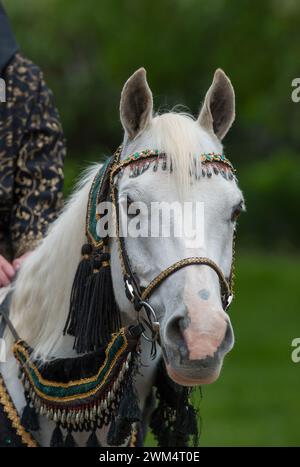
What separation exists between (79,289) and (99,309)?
0.39 feet

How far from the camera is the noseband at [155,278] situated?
303 cm

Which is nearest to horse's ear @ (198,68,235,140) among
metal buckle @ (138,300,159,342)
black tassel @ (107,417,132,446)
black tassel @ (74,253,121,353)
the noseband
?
the noseband

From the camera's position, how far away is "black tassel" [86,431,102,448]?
3.55 m

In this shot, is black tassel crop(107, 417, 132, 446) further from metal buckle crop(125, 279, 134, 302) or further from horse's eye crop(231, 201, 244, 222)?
horse's eye crop(231, 201, 244, 222)

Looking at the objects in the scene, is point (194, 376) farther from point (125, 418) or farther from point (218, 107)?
point (218, 107)

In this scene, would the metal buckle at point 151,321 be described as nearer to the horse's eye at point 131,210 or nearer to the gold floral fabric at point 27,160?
the horse's eye at point 131,210

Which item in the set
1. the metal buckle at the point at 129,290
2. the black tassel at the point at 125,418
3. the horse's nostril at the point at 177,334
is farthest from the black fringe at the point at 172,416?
the horse's nostril at the point at 177,334

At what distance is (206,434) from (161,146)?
5.88 metres

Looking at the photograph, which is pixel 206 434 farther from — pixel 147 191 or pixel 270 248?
pixel 270 248

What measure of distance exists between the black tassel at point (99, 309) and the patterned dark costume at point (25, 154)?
80 cm

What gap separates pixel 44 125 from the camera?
4551 millimetres

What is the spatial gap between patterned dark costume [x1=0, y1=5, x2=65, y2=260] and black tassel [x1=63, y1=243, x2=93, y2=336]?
0.73m

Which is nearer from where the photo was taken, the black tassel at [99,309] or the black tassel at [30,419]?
the black tassel at [99,309]

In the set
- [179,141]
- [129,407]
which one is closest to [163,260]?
[179,141]
